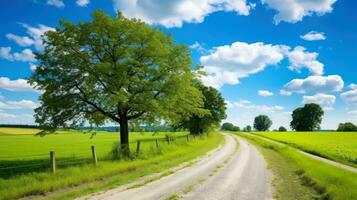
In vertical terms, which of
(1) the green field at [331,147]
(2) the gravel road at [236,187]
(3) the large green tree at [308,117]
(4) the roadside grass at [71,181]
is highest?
(3) the large green tree at [308,117]

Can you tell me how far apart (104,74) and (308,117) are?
141811 mm

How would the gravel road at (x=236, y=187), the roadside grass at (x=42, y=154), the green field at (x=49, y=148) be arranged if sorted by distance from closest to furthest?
the gravel road at (x=236, y=187), the roadside grass at (x=42, y=154), the green field at (x=49, y=148)

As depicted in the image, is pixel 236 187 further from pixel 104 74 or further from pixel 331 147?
pixel 331 147

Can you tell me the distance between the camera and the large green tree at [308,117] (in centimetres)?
14675

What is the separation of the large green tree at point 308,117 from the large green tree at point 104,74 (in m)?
135

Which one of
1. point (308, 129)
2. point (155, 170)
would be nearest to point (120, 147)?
point (155, 170)

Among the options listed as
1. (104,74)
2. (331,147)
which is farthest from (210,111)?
(104,74)

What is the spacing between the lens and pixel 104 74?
24.9 metres

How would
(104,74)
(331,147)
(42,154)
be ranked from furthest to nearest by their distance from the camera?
(331,147), (42,154), (104,74)

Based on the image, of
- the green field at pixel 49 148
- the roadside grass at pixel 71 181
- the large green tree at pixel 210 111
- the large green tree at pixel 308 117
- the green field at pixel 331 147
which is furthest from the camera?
the large green tree at pixel 308 117

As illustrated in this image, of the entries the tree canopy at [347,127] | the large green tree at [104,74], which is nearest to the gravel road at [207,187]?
the large green tree at [104,74]

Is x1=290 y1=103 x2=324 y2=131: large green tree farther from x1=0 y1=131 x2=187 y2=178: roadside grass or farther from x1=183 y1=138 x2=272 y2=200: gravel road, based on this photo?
x1=183 y1=138 x2=272 y2=200: gravel road

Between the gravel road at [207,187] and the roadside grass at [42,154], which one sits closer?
the gravel road at [207,187]

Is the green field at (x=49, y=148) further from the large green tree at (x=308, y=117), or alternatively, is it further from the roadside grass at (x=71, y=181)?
the large green tree at (x=308, y=117)
